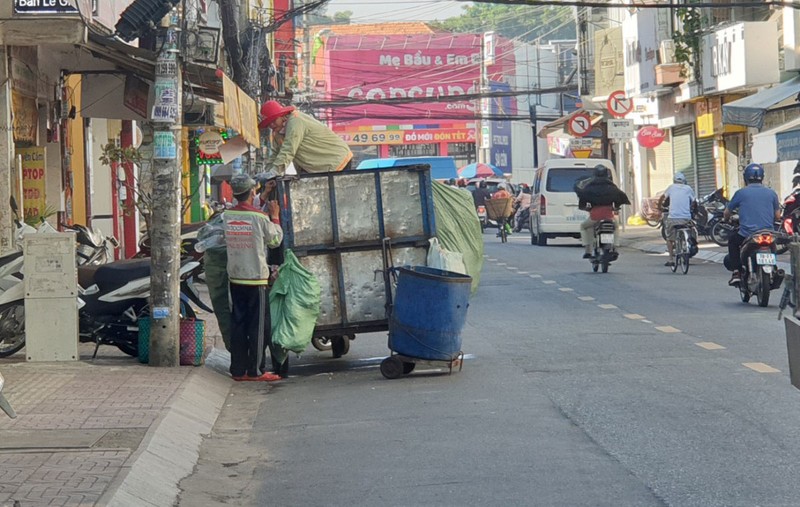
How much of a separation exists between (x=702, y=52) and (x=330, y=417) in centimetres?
2814

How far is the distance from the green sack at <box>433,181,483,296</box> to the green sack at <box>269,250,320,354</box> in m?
1.31

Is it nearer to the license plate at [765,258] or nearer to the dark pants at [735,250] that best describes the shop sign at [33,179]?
the dark pants at [735,250]

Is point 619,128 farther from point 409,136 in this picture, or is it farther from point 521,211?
point 409,136

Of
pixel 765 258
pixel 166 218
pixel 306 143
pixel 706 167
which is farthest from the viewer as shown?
pixel 706 167

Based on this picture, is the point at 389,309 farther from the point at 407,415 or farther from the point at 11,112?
the point at 11,112

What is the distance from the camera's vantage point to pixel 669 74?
37562 mm

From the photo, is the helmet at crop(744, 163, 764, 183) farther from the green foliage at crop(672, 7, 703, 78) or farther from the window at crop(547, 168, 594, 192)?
the green foliage at crop(672, 7, 703, 78)

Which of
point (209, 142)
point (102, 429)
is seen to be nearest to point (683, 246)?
point (209, 142)

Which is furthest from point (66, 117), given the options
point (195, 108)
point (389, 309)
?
point (389, 309)

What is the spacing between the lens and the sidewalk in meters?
6.74

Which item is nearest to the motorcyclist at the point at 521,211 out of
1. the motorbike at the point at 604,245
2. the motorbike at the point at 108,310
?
the motorbike at the point at 604,245

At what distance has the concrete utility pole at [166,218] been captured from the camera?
11.8m

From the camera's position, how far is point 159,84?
11836 mm

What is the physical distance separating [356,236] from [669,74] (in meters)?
27.3
